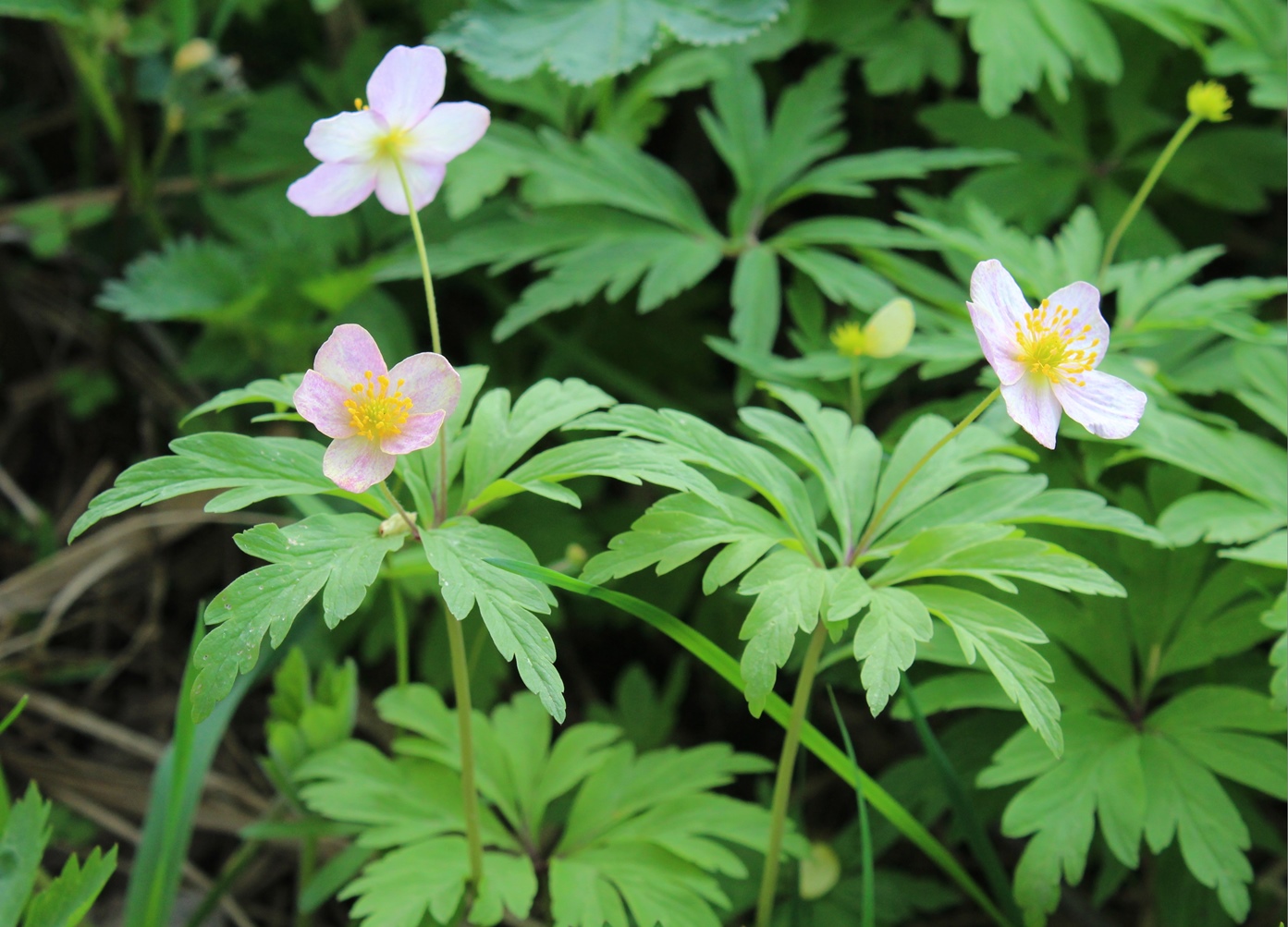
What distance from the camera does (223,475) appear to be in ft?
3.75

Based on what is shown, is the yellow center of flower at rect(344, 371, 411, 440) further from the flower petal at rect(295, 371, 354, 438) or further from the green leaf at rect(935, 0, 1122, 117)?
the green leaf at rect(935, 0, 1122, 117)

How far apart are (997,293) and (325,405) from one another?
0.76m

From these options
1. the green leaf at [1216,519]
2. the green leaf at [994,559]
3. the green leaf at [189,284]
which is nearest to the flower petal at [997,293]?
the green leaf at [994,559]

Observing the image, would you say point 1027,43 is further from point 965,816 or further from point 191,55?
point 191,55

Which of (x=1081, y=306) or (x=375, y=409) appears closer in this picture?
(x=375, y=409)

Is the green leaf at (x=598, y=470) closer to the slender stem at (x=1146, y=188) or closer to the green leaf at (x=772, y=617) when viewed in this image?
the green leaf at (x=772, y=617)

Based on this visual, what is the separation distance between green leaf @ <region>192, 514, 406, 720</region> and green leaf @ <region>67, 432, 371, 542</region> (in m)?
0.05

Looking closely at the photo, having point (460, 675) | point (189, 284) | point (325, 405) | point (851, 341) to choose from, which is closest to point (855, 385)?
point (851, 341)

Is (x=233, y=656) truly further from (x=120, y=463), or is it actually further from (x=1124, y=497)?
(x=120, y=463)

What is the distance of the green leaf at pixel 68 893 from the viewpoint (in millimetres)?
1342

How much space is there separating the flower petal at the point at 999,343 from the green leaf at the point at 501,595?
55cm

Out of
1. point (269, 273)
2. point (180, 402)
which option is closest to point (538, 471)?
point (269, 273)

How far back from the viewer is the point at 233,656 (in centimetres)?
104

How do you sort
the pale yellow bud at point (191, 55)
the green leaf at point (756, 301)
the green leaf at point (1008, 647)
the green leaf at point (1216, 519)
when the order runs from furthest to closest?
the pale yellow bud at point (191, 55) < the green leaf at point (756, 301) < the green leaf at point (1216, 519) < the green leaf at point (1008, 647)
